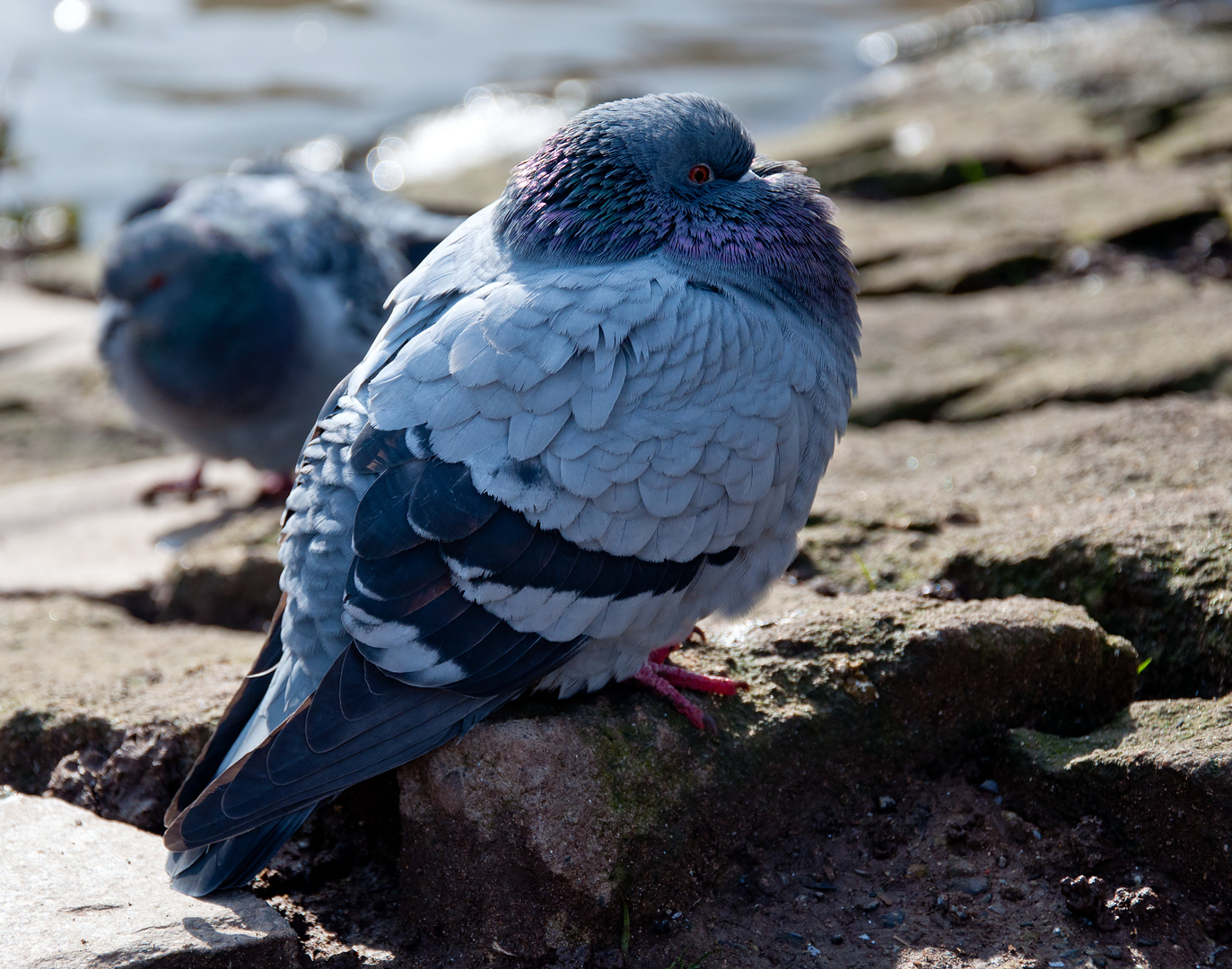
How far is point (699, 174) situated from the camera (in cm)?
332

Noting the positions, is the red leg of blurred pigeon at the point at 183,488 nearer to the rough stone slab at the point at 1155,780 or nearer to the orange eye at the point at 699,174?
the orange eye at the point at 699,174

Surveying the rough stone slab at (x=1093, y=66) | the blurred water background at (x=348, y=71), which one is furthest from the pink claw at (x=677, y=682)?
the blurred water background at (x=348, y=71)

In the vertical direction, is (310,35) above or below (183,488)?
above

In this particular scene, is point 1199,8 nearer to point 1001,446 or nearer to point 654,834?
point 1001,446

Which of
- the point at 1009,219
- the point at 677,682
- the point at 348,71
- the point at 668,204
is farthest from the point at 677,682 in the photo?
the point at 348,71

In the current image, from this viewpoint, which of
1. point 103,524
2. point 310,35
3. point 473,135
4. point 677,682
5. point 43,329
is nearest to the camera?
point 677,682

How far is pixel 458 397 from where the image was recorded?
2887 mm

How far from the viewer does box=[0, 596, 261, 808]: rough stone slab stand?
129 inches

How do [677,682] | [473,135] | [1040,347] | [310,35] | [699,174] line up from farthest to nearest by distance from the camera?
[310,35], [473,135], [1040,347], [699,174], [677,682]

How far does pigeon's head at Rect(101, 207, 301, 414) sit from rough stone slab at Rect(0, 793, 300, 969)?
2675mm

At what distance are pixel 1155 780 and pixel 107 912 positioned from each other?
2.48 metres

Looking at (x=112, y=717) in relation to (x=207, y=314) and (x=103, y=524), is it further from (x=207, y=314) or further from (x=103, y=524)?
(x=103, y=524)

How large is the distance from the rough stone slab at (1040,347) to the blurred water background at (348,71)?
578 cm

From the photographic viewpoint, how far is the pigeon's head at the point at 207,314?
534 cm
